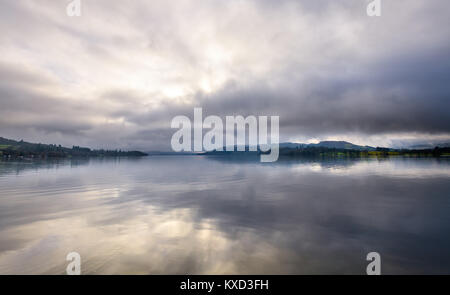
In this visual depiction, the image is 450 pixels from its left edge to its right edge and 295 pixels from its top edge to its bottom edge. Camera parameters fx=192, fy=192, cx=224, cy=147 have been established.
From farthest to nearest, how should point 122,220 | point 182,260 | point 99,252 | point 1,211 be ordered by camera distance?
point 1,211, point 122,220, point 99,252, point 182,260

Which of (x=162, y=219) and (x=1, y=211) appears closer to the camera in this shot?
(x=162, y=219)

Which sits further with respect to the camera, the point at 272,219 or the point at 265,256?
the point at 272,219

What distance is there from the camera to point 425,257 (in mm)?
10836
